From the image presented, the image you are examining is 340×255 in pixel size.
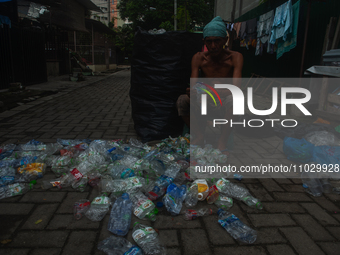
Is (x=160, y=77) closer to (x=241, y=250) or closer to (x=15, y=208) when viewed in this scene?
(x=15, y=208)

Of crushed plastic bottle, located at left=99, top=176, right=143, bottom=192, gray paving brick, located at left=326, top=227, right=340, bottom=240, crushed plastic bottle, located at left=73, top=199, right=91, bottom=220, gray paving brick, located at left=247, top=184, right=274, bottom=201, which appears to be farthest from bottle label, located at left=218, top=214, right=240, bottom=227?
crushed plastic bottle, located at left=73, top=199, right=91, bottom=220

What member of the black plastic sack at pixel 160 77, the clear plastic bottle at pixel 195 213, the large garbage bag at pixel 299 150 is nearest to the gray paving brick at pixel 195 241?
the clear plastic bottle at pixel 195 213

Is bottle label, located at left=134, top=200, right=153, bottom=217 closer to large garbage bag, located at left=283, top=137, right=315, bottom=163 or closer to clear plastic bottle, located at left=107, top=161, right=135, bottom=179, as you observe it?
clear plastic bottle, located at left=107, top=161, right=135, bottom=179

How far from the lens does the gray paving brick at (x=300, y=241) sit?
167 centimetres

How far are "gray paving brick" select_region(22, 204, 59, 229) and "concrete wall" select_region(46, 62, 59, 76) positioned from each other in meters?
13.2

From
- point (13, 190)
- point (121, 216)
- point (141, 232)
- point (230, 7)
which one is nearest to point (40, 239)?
point (121, 216)

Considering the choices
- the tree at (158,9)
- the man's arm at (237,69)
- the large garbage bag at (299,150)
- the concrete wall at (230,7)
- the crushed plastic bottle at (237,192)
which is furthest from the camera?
the tree at (158,9)

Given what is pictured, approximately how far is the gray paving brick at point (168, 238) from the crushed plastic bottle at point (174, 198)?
0.23 m

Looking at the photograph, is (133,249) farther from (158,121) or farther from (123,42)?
(123,42)

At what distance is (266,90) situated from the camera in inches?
335

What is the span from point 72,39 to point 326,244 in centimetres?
2206

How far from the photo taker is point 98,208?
6.79 feet

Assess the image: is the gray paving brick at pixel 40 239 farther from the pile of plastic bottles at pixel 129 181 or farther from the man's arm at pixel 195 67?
the man's arm at pixel 195 67

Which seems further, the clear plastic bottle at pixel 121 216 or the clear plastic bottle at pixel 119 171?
Result: the clear plastic bottle at pixel 119 171
